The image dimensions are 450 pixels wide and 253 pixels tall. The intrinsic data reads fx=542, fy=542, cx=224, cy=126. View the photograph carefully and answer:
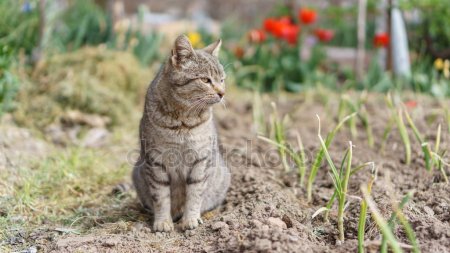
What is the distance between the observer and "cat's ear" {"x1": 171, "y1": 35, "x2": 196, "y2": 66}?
120 inches

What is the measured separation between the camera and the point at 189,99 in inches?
120

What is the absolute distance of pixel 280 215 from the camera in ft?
9.77

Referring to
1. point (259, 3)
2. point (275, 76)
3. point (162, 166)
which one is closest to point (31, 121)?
point (162, 166)

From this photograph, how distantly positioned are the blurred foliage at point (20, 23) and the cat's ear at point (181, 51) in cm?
313

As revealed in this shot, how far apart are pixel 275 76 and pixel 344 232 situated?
13.6ft

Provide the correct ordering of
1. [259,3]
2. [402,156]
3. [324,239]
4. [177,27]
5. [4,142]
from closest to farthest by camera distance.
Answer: [324,239] → [402,156] → [4,142] → [177,27] → [259,3]

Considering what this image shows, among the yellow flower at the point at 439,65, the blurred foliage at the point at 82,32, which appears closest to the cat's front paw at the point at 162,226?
the blurred foliage at the point at 82,32

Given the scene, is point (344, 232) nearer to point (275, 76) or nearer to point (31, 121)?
point (31, 121)

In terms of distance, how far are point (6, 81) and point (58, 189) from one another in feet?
4.78

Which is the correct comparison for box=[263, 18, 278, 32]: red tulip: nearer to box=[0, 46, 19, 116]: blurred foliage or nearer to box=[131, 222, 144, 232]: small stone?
box=[0, 46, 19, 116]: blurred foliage

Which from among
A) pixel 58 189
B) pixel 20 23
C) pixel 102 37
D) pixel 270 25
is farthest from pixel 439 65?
pixel 20 23

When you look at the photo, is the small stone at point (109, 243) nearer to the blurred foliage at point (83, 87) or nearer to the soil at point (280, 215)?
the soil at point (280, 215)

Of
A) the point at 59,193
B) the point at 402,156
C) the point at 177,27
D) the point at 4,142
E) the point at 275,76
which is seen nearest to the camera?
the point at 59,193

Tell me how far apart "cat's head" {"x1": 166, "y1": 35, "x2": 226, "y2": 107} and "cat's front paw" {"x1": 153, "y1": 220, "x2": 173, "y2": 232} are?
0.73 meters
